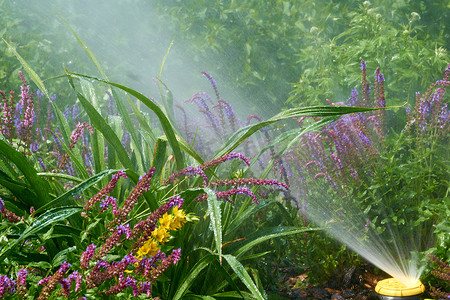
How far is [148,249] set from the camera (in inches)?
59.9

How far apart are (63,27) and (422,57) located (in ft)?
16.1

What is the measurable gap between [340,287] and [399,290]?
421 millimetres

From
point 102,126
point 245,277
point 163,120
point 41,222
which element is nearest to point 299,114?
point 163,120

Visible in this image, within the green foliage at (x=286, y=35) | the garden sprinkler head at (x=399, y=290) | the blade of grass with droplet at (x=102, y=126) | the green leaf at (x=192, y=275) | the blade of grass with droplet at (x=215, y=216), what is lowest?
the garden sprinkler head at (x=399, y=290)

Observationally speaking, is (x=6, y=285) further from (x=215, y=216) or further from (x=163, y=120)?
(x=163, y=120)

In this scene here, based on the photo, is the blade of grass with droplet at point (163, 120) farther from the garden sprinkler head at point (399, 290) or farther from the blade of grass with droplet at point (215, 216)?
the garden sprinkler head at point (399, 290)


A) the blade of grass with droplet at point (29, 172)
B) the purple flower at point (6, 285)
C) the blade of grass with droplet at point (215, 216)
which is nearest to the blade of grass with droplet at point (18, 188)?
the blade of grass with droplet at point (29, 172)

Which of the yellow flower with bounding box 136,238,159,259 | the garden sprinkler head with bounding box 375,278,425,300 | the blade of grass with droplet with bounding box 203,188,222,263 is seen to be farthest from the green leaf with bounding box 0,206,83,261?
the garden sprinkler head with bounding box 375,278,425,300

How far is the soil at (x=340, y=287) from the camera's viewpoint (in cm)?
262

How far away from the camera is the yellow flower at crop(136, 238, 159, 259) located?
4.97 ft

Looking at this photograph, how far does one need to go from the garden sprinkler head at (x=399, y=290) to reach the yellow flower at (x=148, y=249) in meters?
1.28

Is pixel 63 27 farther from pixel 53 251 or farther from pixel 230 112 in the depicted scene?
pixel 53 251

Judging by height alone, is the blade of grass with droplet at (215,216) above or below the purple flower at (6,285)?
above

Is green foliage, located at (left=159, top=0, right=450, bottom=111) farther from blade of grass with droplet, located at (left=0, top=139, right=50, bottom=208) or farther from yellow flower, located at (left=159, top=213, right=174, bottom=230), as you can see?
yellow flower, located at (left=159, top=213, right=174, bottom=230)
